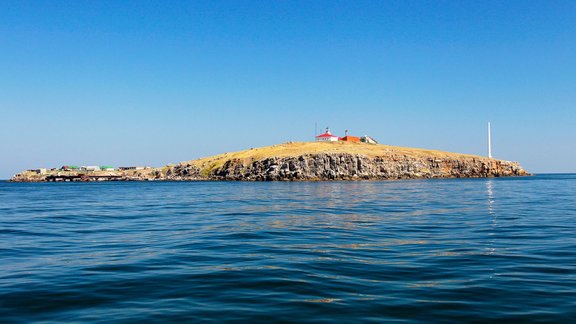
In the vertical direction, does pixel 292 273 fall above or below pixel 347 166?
below

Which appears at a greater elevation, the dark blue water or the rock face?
the rock face

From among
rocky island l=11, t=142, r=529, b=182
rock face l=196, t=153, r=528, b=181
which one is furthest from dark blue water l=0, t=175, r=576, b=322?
rocky island l=11, t=142, r=529, b=182

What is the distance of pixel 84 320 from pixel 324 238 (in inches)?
548

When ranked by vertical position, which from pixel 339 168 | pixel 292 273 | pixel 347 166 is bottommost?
pixel 292 273

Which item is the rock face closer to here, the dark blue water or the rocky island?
the rocky island

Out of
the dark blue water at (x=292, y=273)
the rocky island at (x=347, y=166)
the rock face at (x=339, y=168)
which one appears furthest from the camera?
the rocky island at (x=347, y=166)

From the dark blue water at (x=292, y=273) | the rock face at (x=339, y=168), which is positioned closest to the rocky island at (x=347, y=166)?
the rock face at (x=339, y=168)

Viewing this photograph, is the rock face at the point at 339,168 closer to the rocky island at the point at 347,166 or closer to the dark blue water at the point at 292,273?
the rocky island at the point at 347,166

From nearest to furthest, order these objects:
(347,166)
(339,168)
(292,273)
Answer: (292,273) < (339,168) < (347,166)

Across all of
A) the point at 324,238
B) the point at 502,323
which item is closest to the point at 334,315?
the point at 502,323

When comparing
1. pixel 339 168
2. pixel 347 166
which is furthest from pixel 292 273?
pixel 347 166

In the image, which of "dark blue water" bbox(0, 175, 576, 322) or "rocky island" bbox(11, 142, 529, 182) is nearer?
"dark blue water" bbox(0, 175, 576, 322)

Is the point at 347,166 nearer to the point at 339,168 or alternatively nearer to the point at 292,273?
the point at 339,168

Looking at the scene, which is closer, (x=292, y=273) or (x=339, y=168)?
(x=292, y=273)
